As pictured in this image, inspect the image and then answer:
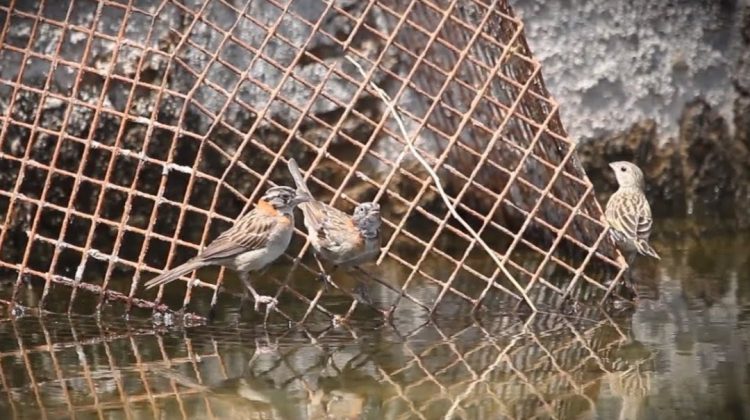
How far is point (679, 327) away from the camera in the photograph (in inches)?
286

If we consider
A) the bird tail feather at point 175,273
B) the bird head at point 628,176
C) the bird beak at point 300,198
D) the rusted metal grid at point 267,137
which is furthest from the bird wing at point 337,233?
the bird head at point 628,176

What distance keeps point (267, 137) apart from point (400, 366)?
3.13 meters

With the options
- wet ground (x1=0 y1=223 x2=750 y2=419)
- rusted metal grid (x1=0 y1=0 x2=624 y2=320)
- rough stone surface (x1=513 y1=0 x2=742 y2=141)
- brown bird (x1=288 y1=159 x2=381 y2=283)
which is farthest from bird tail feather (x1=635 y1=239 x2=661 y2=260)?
rough stone surface (x1=513 y1=0 x2=742 y2=141)

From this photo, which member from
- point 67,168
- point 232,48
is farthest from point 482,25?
point 67,168

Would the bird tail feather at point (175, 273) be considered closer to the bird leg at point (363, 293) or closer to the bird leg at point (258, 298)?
the bird leg at point (258, 298)

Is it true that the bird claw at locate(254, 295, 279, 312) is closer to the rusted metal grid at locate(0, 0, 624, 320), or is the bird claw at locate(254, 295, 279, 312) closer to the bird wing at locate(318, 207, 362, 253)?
the rusted metal grid at locate(0, 0, 624, 320)

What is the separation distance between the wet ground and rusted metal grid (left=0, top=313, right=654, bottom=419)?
0.03 feet

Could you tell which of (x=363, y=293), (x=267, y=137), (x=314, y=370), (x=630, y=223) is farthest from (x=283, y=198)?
(x=630, y=223)

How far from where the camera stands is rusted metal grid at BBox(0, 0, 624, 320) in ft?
25.5

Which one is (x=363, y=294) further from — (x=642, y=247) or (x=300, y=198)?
(x=642, y=247)

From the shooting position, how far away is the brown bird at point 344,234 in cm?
743

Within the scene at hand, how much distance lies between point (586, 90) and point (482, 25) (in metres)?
2.59

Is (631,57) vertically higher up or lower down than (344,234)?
higher up

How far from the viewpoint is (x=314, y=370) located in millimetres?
6496
